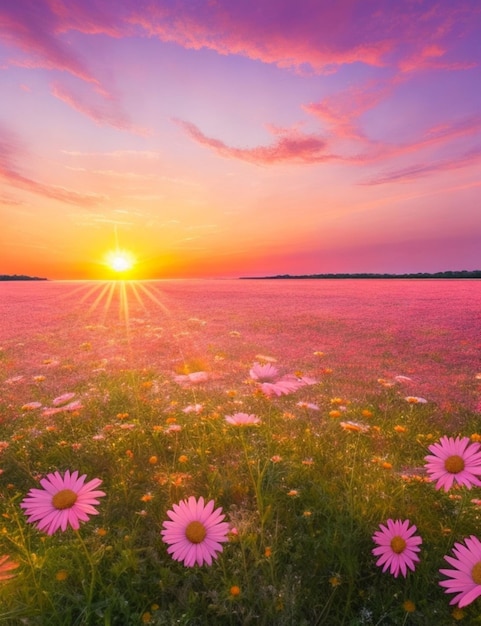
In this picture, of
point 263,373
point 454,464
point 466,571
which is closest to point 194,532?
point 263,373

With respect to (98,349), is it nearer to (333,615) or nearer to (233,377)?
(233,377)

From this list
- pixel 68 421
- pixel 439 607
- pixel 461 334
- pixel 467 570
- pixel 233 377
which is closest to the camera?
pixel 467 570

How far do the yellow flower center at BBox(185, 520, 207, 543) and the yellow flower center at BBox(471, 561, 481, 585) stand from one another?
119 cm

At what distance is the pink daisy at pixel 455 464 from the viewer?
2.02 m

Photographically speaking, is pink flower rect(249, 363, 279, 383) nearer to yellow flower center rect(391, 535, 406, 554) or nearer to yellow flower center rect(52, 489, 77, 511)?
yellow flower center rect(391, 535, 406, 554)

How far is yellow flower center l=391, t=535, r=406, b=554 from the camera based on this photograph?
2.13 metres

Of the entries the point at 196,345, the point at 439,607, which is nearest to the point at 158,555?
the point at 439,607

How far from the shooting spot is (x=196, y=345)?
12.4m

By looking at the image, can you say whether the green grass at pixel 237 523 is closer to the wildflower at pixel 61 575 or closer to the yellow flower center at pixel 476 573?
the wildflower at pixel 61 575

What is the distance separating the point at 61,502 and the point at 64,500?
1cm

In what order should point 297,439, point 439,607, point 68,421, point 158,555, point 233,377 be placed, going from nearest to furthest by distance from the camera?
point 439,607, point 158,555, point 297,439, point 68,421, point 233,377

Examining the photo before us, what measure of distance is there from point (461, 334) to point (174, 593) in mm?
13469

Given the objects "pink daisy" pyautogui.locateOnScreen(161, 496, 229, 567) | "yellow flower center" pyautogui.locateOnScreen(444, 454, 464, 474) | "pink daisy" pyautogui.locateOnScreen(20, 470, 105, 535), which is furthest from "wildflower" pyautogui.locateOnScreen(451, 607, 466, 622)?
"pink daisy" pyautogui.locateOnScreen(20, 470, 105, 535)

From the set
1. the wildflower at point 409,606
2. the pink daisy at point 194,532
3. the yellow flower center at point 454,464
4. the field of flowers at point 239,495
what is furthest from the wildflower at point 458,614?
the pink daisy at point 194,532
